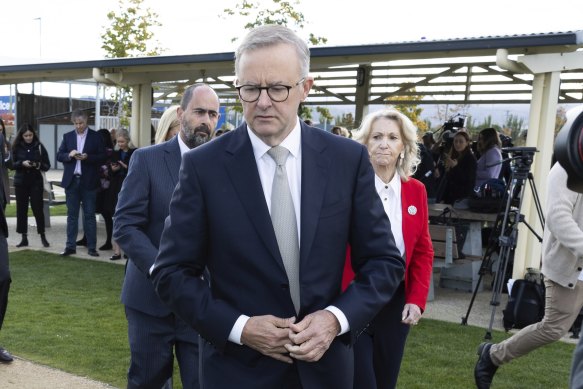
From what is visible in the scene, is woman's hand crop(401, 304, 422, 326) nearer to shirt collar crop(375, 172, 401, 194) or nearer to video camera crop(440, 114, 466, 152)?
shirt collar crop(375, 172, 401, 194)

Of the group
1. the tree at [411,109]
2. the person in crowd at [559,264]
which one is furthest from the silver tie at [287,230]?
the tree at [411,109]

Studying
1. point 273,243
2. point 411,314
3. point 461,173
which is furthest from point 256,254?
point 461,173

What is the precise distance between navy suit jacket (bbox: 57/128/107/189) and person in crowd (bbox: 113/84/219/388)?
26.5 feet

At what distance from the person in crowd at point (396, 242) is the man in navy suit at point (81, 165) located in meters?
8.21

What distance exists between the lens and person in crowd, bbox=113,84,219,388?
13.0 ft

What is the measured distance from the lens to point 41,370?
6.18m

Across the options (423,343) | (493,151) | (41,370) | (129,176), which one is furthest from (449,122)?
(129,176)

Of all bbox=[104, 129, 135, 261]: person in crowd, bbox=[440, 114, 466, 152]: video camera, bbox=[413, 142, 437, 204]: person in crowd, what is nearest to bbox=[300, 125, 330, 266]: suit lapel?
bbox=[413, 142, 437, 204]: person in crowd

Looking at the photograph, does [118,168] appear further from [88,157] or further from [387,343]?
[387,343]

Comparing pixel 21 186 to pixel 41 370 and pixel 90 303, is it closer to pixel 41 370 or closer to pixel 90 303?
pixel 90 303

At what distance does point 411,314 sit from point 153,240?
1.46 m

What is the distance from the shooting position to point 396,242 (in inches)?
164

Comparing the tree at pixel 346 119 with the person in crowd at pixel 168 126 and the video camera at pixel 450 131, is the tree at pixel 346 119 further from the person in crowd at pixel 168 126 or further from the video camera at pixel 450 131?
the person in crowd at pixel 168 126

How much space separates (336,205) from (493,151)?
32.7 ft
